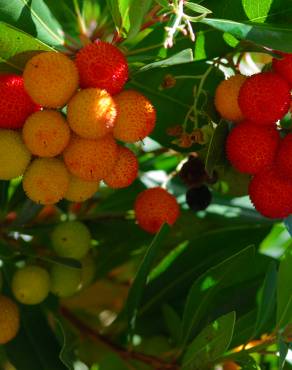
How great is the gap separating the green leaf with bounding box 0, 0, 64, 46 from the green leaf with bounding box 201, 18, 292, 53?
1.15 feet

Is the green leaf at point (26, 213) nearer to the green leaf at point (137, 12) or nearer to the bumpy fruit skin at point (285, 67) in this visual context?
the green leaf at point (137, 12)

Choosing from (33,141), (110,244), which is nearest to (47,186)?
(33,141)

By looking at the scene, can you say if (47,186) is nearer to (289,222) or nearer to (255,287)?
(289,222)

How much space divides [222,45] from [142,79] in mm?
192

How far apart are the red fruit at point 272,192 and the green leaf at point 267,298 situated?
0.12 m

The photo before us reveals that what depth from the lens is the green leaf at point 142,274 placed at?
159 cm

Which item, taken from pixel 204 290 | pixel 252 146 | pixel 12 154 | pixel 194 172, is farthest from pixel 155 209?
pixel 12 154

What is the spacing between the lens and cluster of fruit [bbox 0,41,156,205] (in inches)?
50.9

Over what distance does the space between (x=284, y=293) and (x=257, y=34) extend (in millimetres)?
574

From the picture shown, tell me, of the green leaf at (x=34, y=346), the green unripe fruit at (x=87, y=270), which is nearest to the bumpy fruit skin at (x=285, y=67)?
the green unripe fruit at (x=87, y=270)

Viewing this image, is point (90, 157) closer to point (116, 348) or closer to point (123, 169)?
point (123, 169)

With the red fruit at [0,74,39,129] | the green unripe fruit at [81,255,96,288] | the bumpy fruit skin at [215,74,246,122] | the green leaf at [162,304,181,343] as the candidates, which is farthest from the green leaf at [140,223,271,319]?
the red fruit at [0,74,39,129]

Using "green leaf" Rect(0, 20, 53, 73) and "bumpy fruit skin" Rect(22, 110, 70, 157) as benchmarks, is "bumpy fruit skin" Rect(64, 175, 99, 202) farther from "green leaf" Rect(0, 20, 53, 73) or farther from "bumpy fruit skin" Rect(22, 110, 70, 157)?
"green leaf" Rect(0, 20, 53, 73)

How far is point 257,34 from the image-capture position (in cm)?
137
